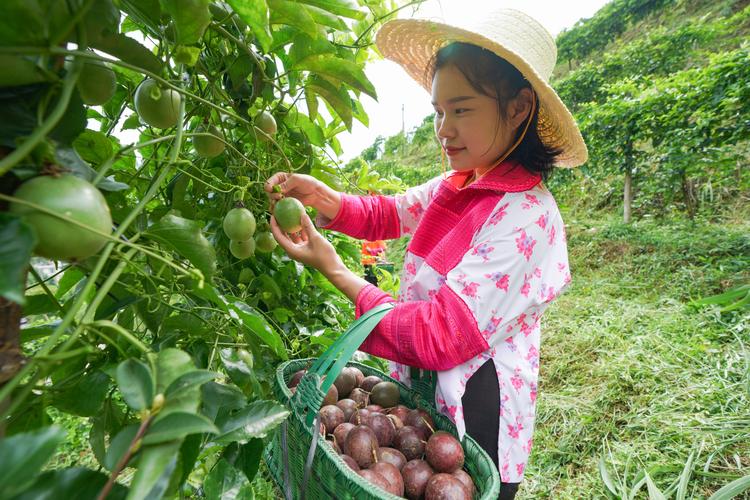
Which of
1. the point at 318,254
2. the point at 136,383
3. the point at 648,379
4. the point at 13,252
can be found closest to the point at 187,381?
the point at 136,383

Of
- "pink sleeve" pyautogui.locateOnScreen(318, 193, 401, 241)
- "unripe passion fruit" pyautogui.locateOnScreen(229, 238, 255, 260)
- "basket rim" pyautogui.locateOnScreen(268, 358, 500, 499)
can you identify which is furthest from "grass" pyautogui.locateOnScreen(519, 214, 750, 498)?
"unripe passion fruit" pyautogui.locateOnScreen(229, 238, 255, 260)

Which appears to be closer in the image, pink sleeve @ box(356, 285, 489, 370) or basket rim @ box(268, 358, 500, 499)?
basket rim @ box(268, 358, 500, 499)

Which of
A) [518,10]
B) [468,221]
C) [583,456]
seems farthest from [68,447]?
[518,10]

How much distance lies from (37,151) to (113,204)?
31 cm

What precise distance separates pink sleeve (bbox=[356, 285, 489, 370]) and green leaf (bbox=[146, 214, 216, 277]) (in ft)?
1.78

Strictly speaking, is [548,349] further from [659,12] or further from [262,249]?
[659,12]

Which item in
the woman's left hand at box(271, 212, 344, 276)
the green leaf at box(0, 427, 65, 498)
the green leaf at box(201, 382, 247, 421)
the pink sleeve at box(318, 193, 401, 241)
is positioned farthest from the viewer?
the pink sleeve at box(318, 193, 401, 241)

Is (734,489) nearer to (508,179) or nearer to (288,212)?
(508,179)

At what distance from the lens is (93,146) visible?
60 cm

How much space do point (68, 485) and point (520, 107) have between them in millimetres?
1240

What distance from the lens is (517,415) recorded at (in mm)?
1121

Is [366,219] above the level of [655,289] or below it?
above

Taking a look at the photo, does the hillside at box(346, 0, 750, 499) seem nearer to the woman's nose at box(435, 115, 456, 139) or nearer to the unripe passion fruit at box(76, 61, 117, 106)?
the woman's nose at box(435, 115, 456, 139)

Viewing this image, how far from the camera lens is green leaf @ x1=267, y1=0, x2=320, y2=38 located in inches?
24.5
